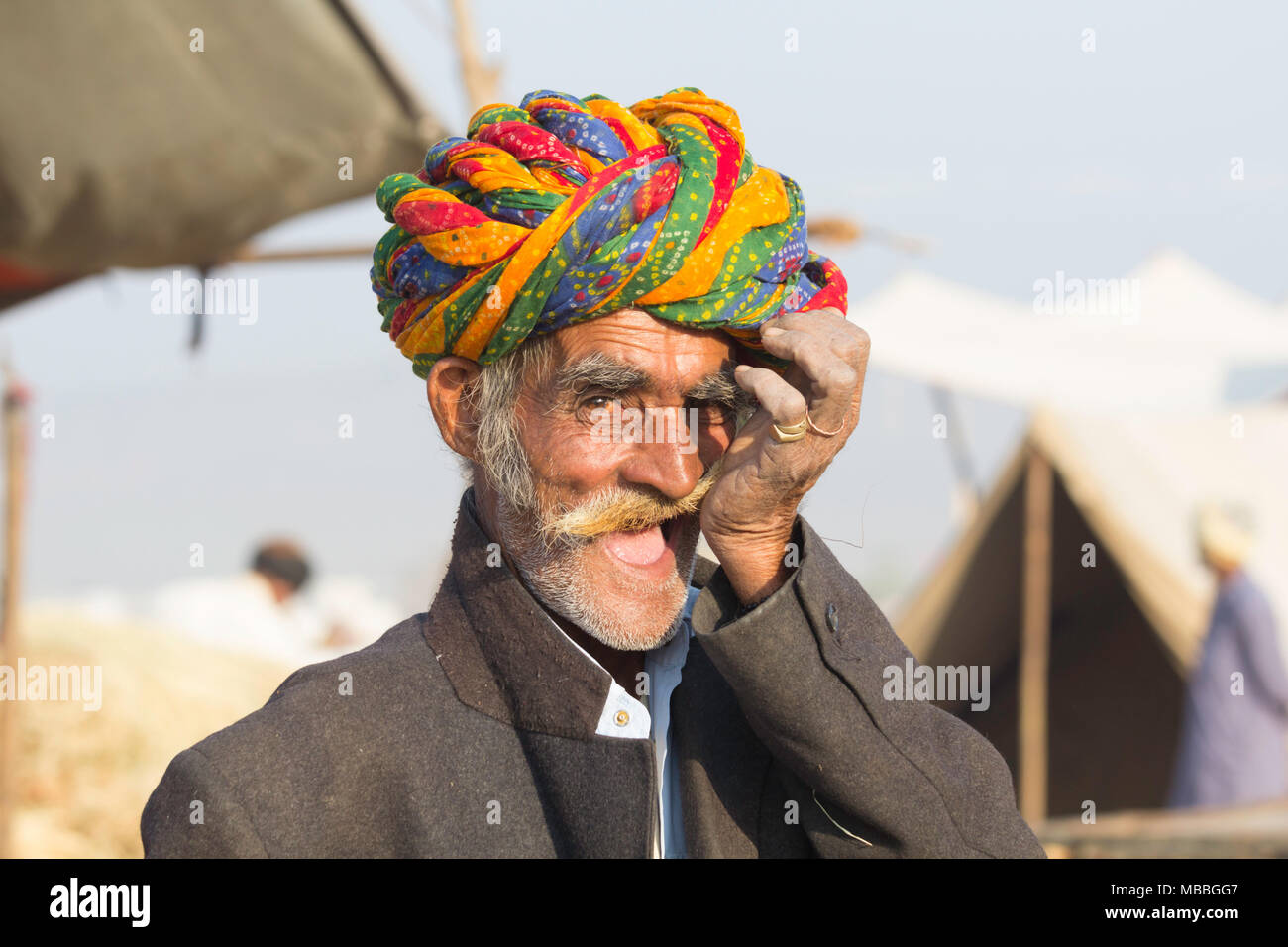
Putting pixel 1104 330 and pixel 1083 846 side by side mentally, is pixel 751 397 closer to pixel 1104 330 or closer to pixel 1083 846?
pixel 1083 846

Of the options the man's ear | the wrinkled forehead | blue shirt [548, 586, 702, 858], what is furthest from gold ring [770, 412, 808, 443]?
the man's ear

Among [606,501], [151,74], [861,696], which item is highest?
[151,74]

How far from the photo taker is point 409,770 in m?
2.05

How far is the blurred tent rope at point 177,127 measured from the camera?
10.3ft

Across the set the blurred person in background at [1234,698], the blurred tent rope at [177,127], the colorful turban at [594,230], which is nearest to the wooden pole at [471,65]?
the blurred tent rope at [177,127]

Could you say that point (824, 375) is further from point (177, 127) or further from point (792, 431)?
point (177, 127)

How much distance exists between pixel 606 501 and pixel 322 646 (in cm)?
863

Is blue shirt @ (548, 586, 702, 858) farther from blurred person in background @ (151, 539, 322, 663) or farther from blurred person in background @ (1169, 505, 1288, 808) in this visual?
blurred person in background @ (151, 539, 322, 663)

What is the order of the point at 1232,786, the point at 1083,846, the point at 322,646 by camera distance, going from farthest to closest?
the point at 322,646 → the point at 1232,786 → the point at 1083,846

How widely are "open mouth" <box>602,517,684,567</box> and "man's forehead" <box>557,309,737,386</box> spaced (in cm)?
23

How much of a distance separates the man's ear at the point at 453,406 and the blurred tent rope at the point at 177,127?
1394mm

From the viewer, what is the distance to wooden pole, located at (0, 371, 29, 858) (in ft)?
18.0
